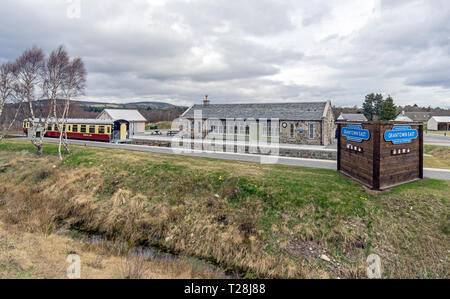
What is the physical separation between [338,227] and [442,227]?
358 centimetres

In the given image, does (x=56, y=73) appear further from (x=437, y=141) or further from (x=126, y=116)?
(x=437, y=141)

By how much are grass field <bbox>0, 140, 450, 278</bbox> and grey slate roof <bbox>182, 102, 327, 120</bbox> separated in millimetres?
12673

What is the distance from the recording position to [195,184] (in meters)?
13.0

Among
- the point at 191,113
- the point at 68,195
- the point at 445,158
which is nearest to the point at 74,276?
the point at 68,195

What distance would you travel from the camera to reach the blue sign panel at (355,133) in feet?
37.2

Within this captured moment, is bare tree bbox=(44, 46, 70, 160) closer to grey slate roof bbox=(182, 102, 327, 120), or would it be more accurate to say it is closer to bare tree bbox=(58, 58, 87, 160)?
bare tree bbox=(58, 58, 87, 160)

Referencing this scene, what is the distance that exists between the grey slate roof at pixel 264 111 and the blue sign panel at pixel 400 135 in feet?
42.8

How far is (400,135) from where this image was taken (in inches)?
437

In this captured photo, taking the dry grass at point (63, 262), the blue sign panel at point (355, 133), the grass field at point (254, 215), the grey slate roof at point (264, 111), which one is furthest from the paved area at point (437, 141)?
the dry grass at point (63, 262)

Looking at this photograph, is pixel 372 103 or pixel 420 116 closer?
pixel 372 103

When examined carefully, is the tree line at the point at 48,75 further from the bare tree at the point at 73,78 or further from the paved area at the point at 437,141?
the paved area at the point at 437,141

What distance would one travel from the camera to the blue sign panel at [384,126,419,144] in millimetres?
10695

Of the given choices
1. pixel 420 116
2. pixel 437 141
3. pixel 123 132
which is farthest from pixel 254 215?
pixel 420 116

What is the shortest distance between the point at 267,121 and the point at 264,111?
1858 mm
